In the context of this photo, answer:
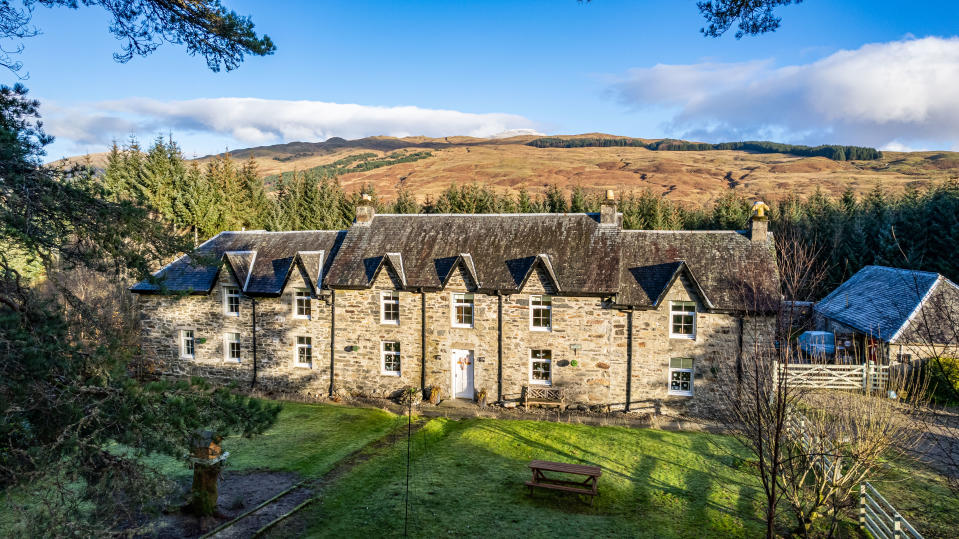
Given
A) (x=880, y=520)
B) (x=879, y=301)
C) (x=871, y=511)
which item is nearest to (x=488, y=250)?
(x=871, y=511)

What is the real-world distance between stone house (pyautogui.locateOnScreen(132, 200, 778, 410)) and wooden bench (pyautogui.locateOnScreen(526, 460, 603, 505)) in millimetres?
7542

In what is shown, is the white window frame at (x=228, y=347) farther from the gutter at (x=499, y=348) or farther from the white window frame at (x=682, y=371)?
the white window frame at (x=682, y=371)

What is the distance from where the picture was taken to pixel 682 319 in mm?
21734

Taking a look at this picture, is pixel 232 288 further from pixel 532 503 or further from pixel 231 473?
pixel 532 503

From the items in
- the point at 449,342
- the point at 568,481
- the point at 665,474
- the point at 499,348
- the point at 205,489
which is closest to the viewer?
the point at 205,489

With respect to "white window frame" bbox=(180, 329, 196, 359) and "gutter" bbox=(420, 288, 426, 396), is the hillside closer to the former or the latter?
"white window frame" bbox=(180, 329, 196, 359)

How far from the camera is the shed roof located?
83.6 ft

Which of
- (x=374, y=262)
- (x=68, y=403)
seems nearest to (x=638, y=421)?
(x=374, y=262)

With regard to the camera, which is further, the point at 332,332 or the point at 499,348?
the point at 332,332

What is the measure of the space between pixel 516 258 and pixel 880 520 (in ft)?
49.8

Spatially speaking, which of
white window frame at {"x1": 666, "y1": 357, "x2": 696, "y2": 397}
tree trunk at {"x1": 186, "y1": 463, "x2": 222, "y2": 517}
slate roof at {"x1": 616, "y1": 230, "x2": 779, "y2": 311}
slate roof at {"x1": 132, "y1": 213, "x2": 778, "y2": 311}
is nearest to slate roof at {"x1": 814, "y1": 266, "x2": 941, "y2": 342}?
slate roof at {"x1": 616, "y1": 230, "x2": 779, "y2": 311}

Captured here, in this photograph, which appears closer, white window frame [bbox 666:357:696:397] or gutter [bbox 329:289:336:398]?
white window frame [bbox 666:357:696:397]

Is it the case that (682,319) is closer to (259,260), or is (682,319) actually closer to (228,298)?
(259,260)

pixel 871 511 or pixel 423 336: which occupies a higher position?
pixel 423 336
